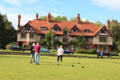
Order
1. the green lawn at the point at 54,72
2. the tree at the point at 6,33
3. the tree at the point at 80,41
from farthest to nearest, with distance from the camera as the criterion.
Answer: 1. the tree at the point at 6,33
2. the tree at the point at 80,41
3. the green lawn at the point at 54,72

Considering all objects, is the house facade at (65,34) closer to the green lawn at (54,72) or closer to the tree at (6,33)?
the tree at (6,33)

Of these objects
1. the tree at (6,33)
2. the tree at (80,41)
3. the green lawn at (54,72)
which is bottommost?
the green lawn at (54,72)

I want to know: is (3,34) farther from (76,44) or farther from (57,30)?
(76,44)

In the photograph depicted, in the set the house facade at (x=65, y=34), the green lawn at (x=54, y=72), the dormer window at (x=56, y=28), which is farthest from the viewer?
the dormer window at (x=56, y=28)

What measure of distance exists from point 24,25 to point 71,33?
16095mm

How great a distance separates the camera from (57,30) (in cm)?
7094

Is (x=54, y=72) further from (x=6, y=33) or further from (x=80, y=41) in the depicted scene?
(x=6, y=33)

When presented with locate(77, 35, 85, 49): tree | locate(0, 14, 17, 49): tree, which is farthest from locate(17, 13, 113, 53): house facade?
locate(0, 14, 17, 49): tree

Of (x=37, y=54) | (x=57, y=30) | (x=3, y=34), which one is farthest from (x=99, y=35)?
(x=37, y=54)

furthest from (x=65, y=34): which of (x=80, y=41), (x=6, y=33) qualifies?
(x=6, y=33)

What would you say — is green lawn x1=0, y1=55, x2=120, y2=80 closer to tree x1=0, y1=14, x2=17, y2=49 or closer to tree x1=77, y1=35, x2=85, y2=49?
tree x1=77, y1=35, x2=85, y2=49

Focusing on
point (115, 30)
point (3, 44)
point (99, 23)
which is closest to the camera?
point (3, 44)

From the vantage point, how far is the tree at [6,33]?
2729 inches

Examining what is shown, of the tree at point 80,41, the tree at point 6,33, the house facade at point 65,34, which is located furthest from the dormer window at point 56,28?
the tree at point 6,33
